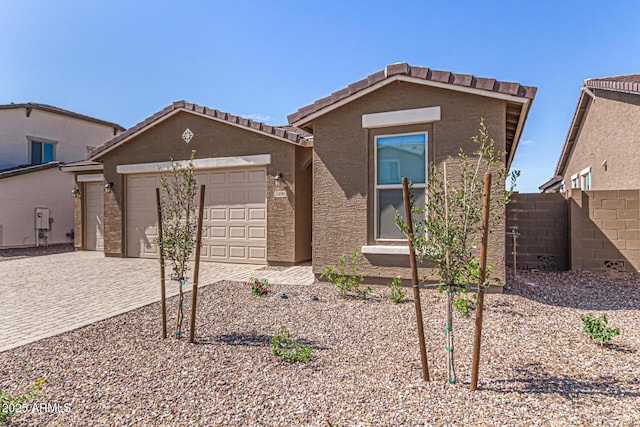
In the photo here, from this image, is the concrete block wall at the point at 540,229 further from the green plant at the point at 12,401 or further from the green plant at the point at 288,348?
→ the green plant at the point at 12,401

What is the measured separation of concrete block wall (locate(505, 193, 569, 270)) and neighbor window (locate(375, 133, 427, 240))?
3494mm

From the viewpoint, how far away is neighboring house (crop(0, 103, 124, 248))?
14047 mm

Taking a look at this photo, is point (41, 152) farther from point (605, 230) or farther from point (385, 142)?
point (605, 230)

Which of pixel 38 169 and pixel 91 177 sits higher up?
pixel 38 169

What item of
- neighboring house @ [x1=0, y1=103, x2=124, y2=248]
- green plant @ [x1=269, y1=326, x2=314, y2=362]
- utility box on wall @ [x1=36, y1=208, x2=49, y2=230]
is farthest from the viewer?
utility box on wall @ [x1=36, y1=208, x2=49, y2=230]

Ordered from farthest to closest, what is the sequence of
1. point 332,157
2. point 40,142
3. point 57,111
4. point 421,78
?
point 57,111, point 40,142, point 332,157, point 421,78

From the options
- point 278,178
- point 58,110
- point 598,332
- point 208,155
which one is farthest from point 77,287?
point 58,110

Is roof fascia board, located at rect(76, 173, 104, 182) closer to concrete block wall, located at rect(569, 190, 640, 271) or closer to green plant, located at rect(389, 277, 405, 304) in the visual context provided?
green plant, located at rect(389, 277, 405, 304)

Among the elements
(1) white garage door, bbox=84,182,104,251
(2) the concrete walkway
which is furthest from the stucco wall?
(1) white garage door, bbox=84,182,104,251

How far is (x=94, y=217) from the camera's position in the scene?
12609 millimetres

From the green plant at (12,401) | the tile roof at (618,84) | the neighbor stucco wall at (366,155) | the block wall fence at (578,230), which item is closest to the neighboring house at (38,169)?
the neighbor stucco wall at (366,155)

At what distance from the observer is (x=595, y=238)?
25.0 feet

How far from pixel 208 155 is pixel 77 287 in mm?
4408

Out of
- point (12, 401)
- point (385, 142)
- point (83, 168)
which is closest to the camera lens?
point (12, 401)
